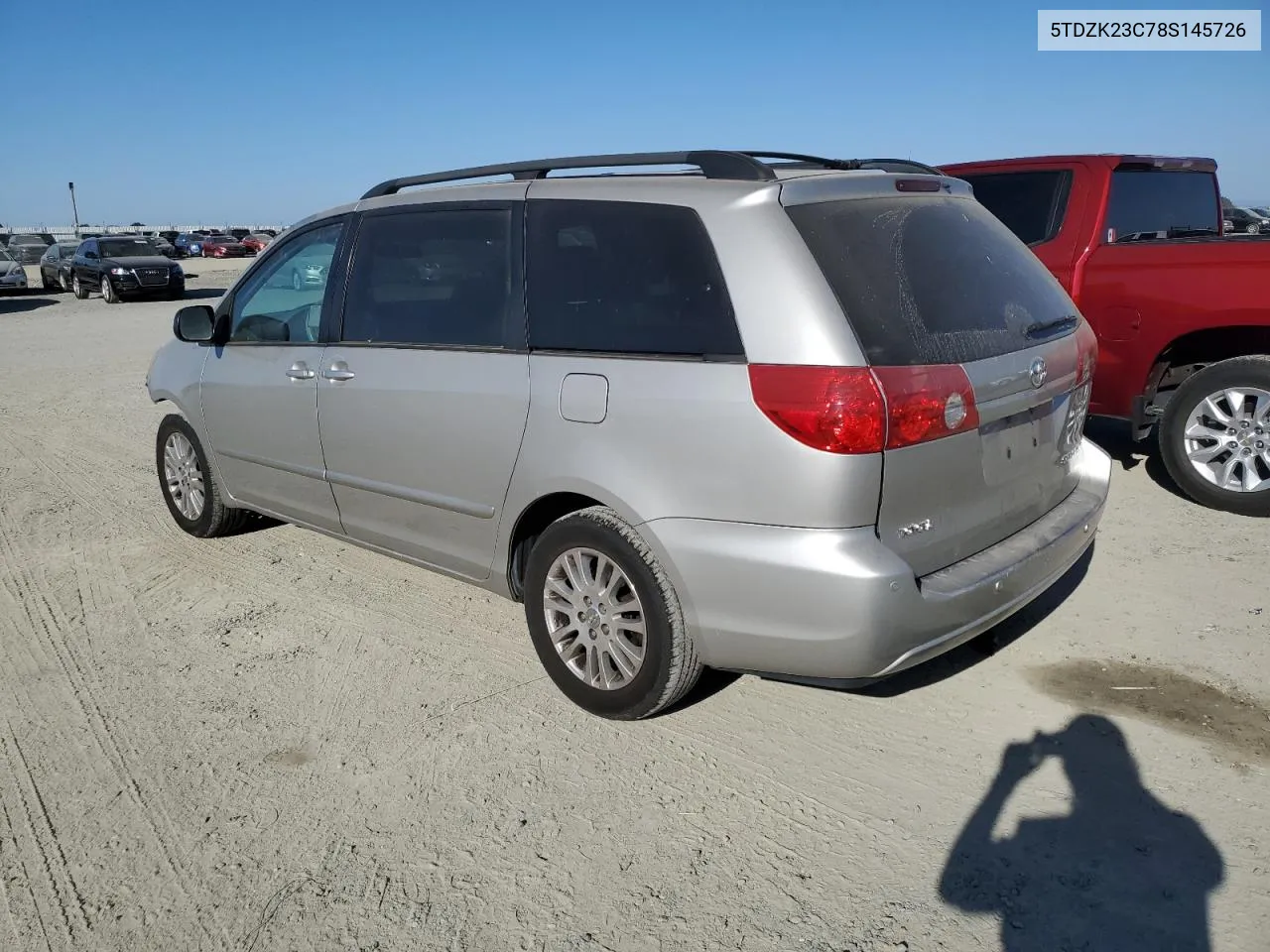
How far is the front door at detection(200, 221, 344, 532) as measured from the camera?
452 centimetres

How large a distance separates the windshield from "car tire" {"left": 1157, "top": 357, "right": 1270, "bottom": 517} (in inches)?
1030

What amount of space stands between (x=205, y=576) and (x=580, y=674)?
8.12 feet

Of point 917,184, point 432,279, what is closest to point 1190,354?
point 917,184

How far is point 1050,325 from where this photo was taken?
3586 millimetres

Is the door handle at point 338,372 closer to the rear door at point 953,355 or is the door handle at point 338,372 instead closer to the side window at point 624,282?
the side window at point 624,282

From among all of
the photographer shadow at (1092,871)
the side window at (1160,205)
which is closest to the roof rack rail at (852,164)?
the photographer shadow at (1092,871)

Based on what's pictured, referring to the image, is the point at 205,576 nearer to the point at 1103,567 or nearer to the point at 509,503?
the point at 509,503

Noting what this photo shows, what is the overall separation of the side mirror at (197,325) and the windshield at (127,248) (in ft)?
77.5

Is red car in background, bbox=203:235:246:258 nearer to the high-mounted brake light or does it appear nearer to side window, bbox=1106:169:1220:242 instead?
side window, bbox=1106:169:1220:242

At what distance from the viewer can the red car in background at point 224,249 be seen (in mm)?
49250

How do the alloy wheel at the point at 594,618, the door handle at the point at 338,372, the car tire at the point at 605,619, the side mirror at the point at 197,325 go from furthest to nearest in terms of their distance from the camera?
the side mirror at the point at 197,325
the door handle at the point at 338,372
the alloy wheel at the point at 594,618
the car tire at the point at 605,619

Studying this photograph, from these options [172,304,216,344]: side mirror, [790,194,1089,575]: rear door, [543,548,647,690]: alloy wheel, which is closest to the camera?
[790,194,1089,575]: rear door

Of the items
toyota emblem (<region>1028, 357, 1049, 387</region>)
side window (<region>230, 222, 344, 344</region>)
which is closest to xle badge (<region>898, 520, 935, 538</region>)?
toyota emblem (<region>1028, 357, 1049, 387</region>)

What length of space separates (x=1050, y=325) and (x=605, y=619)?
6.21ft
